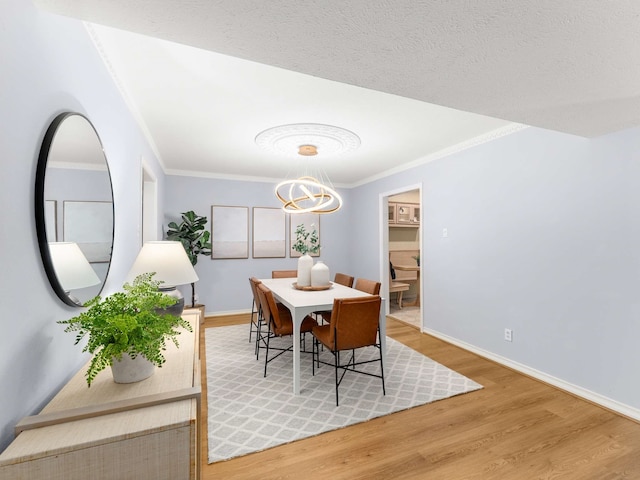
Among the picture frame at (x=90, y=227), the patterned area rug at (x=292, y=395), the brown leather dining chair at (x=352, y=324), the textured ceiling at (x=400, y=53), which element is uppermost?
the textured ceiling at (x=400, y=53)

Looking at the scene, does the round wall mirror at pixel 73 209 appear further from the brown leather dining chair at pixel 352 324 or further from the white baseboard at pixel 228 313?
the white baseboard at pixel 228 313

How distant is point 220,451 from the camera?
1.85 meters

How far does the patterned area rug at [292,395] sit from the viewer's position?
6.64 feet

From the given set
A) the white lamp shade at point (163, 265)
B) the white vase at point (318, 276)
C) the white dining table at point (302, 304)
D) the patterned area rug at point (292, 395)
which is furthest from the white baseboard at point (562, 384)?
the white lamp shade at point (163, 265)

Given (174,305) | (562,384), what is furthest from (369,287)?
(174,305)

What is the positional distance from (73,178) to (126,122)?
54.7 inches

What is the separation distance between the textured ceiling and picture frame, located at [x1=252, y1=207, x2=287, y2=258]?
2.99 metres

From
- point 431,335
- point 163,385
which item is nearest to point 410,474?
point 163,385

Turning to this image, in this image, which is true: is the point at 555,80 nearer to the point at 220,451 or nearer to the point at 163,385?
the point at 163,385

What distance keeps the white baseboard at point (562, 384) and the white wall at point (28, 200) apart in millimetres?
3533

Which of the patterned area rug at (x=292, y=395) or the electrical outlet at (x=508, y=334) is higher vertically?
the electrical outlet at (x=508, y=334)

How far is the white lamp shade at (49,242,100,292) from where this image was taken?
3.78ft

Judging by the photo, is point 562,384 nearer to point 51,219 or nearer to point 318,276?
point 318,276

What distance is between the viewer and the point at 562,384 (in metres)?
2.65
